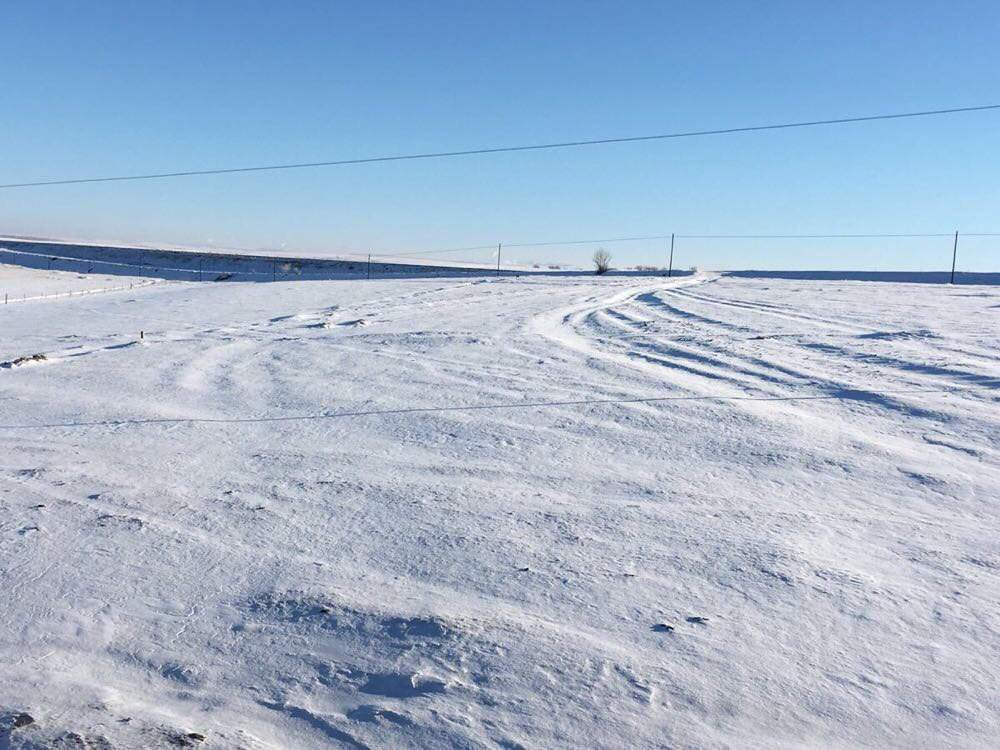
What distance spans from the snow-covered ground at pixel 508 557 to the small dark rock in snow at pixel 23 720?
2 centimetres

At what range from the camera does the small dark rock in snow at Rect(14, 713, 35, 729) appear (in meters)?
2.61

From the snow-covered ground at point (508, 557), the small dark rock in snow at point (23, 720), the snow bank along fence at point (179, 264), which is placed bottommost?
the small dark rock in snow at point (23, 720)

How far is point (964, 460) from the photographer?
500cm

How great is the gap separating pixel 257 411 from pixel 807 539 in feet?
14.4

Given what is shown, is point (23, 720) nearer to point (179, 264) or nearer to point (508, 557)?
point (508, 557)

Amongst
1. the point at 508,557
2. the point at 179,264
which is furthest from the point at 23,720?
the point at 179,264

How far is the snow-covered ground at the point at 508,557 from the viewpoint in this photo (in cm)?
270

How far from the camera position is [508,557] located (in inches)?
150

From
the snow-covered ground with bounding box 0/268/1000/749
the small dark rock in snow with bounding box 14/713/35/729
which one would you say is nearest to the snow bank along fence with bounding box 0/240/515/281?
the snow-covered ground with bounding box 0/268/1000/749

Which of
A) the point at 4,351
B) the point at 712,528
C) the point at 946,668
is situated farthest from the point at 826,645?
the point at 4,351

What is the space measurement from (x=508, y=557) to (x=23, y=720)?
1943 millimetres

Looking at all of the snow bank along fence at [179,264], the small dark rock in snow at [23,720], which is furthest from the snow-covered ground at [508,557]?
the snow bank along fence at [179,264]

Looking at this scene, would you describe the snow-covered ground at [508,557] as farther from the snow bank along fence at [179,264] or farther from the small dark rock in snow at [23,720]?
the snow bank along fence at [179,264]

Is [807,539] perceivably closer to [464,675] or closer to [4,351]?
[464,675]
